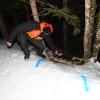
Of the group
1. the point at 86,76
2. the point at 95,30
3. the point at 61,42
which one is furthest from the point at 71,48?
the point at 86,76

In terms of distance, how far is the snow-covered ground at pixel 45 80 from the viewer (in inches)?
217

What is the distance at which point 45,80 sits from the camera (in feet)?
19.4

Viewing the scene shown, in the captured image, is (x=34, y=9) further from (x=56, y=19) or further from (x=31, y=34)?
(x=56, y=19)

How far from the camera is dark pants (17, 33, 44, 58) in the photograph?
6.61m

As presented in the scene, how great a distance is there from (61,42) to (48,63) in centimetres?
531

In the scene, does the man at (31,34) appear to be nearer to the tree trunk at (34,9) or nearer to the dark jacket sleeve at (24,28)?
the dark jacket sleeve at (24,28)

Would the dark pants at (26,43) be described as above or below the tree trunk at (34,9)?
below

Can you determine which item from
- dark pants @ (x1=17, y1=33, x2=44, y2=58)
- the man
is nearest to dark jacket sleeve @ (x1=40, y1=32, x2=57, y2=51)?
the man

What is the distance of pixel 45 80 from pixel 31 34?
56.7 inches

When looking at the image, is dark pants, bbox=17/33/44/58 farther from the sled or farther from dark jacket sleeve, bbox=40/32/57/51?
the sled

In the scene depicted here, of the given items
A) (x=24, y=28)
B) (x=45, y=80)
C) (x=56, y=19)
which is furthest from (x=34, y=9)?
(x=56, y=19)

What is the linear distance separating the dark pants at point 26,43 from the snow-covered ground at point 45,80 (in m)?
0.21

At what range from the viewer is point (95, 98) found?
5.29 meters

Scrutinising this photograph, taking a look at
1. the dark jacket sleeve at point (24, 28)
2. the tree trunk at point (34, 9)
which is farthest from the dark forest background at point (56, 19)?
the dark jacket sleeve at point (24, 28)
